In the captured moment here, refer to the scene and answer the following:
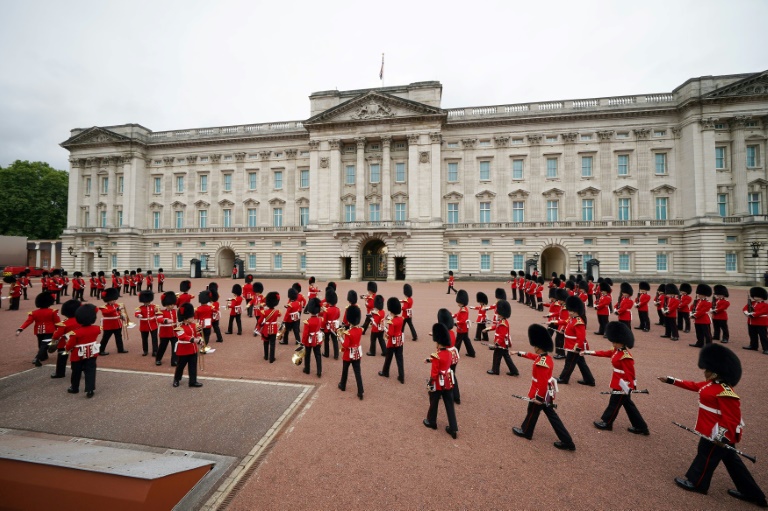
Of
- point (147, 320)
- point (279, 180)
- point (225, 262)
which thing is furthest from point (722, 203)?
point (225, 262)

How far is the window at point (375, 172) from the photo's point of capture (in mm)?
37734

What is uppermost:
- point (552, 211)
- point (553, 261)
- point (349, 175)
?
point (349, 175)

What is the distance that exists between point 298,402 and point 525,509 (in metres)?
4.19

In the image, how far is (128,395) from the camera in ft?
21.9

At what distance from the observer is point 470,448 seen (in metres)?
4.91

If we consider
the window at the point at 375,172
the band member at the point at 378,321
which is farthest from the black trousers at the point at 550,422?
the window at the point at 375,172

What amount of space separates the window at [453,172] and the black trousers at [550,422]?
3436 centimetres

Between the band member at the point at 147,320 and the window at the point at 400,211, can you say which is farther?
the window at the point at 400,211

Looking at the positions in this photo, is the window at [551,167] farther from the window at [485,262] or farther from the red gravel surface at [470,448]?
the red gravel surface at [470,448]

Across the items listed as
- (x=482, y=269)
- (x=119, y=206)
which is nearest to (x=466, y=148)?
(x=482, y=269)

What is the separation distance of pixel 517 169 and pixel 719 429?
3615 centimetres

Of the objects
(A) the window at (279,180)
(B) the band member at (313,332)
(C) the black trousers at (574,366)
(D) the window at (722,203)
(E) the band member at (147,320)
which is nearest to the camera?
(C) the black trousers at (574,366)

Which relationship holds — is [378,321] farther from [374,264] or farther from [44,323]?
[374,264]

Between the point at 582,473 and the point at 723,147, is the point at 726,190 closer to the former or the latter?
the point at 723,147
